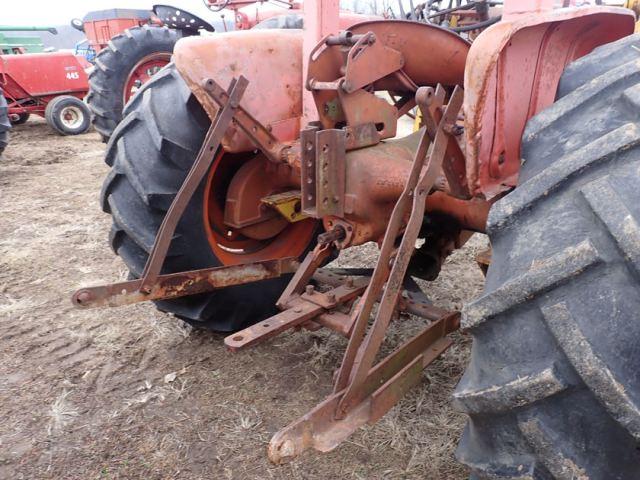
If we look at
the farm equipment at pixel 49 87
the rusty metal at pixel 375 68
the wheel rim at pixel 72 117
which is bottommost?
the wheel rim at pixel 72 117

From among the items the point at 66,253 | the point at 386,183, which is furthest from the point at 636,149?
the point at 66,253

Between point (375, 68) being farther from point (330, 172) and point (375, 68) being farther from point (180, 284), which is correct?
Result: point (180, 284)

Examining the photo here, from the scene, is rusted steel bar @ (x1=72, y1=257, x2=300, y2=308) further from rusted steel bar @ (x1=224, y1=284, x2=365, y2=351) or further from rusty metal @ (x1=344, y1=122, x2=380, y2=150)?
rusty metal @ (x1=344, y1=122, x2=380, y2=150)

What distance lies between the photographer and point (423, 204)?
1249 millimetres

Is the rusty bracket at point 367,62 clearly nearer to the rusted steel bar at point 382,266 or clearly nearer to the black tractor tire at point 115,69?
the rusted steel bar at point 382,266

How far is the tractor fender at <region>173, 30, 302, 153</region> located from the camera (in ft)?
5.39

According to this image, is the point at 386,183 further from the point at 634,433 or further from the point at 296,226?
the point at 634,433

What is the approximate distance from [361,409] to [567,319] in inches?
22.5

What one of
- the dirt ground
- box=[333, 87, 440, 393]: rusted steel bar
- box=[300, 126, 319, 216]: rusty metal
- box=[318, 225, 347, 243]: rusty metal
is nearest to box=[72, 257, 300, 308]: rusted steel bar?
box=[318, 225, 347, 243]: rusty metal

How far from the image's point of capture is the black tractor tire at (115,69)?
5.90 meters

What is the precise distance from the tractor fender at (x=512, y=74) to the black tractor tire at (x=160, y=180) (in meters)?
0.96

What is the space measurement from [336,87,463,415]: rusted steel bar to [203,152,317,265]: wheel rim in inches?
34.5

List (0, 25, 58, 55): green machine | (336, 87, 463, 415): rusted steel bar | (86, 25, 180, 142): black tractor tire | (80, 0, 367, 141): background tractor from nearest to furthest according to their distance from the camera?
(336, 87, 463, 415): rusted steel bar → (80, 0, 367, 141): background tractor → (86, 25, 180, 142): black tractor tire → (0, 25, 58, 55): green machine

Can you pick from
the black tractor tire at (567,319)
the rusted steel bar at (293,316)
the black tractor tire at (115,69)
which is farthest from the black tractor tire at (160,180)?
the black tractor tire at (115,69)
